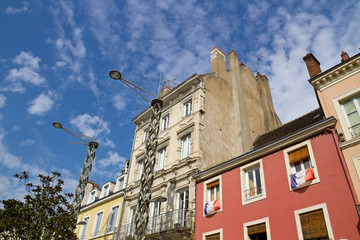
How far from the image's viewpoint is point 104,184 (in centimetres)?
2547

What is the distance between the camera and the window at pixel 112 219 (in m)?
20.9

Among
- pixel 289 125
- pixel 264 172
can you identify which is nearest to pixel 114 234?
pixel 264 172

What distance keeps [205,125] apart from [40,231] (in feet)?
36.5

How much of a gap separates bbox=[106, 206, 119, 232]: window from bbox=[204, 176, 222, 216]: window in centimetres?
905

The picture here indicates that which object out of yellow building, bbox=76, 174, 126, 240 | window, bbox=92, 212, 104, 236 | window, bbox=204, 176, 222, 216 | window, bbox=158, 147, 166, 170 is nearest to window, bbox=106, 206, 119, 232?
yellow building, bbox=76, 174, 126, 240

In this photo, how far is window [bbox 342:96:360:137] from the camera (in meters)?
11.2

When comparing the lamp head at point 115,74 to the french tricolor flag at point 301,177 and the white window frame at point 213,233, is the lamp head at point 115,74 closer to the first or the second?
the french tricolor flag at point 301,177

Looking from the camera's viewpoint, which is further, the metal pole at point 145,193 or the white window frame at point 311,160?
the white window frame at point 311,160

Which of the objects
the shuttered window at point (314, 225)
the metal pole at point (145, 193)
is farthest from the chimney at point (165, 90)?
the shuttered window at point (314, 225)

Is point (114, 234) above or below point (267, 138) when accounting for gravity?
below

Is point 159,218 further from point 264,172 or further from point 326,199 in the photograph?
point 326,199

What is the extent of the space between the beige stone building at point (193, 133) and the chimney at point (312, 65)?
→ 681 cm

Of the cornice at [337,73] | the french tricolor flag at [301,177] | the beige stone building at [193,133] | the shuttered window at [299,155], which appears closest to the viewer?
the french tricolor flag at [301,177]

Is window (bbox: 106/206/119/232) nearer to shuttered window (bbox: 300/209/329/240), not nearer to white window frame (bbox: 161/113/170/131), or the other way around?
white window frame (bbox: 161/113/170/131)
